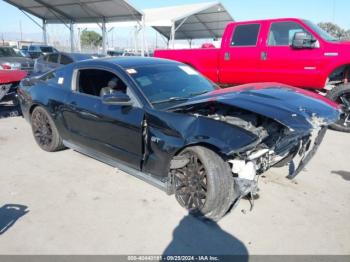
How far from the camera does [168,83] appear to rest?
4.00 metres

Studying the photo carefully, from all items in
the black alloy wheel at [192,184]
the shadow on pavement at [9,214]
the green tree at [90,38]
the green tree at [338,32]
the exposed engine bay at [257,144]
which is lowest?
the shadow on pavement at [9,214]

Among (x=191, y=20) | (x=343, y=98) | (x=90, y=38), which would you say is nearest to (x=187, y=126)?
(x=343, y=98)

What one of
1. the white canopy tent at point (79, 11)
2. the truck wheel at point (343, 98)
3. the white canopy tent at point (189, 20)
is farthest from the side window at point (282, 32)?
the white canopy tent at point (189, 20)

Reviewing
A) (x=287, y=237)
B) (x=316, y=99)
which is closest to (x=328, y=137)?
(x=316, y=99)

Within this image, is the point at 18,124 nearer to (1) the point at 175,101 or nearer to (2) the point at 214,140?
(1) the point at 175,101

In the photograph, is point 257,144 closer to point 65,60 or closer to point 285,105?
point 285,105

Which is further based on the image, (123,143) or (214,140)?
(123,143)

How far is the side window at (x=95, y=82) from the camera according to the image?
4.34 m

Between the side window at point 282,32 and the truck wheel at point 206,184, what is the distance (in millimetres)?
4897

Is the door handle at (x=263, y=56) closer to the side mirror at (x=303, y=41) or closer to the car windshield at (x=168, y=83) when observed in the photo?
the side mirror at (x=303, y=41)

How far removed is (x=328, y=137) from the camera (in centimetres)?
620

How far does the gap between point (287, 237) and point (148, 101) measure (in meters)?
1.92

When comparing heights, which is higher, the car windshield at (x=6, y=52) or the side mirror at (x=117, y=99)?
the car windshield at (x=6, y=52)

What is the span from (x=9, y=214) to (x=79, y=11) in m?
22.3
